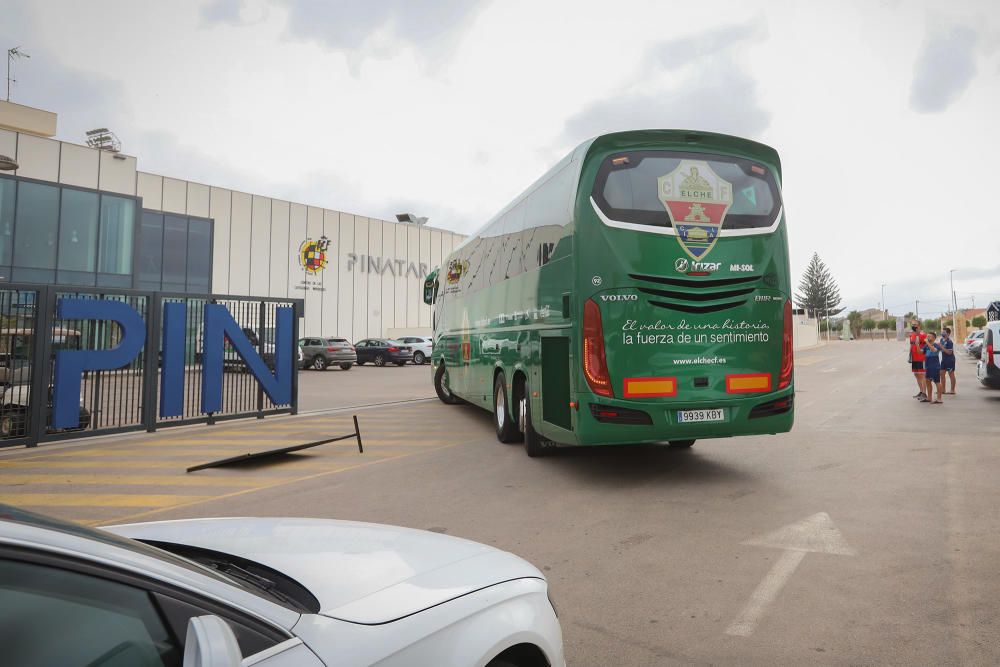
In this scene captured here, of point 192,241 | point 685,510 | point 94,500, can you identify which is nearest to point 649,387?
point 685,510

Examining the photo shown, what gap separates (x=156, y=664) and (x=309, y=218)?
141ft

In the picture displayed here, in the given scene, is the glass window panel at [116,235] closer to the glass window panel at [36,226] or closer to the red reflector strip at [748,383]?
the glass window panel at [36,226]

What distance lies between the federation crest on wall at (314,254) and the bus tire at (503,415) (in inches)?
1328

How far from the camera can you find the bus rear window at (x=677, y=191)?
6.89 metres

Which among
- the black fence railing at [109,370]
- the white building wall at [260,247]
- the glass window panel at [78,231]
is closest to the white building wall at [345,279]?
the white building wall at [260,247]

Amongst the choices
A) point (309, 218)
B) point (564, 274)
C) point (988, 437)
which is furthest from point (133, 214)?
point (988, 437)

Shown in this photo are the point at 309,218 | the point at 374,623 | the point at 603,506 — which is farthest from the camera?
the point at 309,218

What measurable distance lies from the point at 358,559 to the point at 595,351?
485cm

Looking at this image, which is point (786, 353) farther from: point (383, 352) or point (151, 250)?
point (151, 250)

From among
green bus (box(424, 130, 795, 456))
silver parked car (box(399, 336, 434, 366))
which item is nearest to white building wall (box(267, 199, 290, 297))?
silver parked car (box(399, 336, 434, 366))

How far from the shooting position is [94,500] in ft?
22.2

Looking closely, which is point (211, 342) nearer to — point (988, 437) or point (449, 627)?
point (449, 627)

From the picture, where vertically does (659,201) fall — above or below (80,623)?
above

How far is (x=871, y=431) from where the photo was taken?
1070 centimetres
